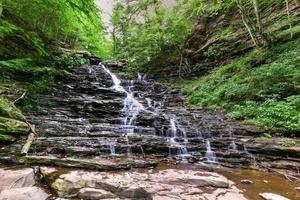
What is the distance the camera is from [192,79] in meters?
15.6

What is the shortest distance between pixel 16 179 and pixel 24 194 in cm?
63

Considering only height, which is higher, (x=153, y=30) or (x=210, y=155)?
(x=153, y=30)

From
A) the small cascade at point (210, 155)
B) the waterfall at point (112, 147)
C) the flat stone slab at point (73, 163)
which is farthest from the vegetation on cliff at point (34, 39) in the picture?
the small cascade at point (210, 155)

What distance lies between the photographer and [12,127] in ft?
21.3

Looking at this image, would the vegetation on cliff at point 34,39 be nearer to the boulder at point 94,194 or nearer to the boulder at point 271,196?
the boulder at point 94,194

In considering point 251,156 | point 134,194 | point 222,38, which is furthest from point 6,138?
point 222,38

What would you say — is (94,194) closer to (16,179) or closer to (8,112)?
(16,179)

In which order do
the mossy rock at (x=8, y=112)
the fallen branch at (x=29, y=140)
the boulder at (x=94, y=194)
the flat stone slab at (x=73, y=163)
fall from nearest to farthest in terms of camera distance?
the boulder at (x=94, y=194), the flat stone slab at (x=73, y=163), the fallen branch at (x=29, y=140), the mossy rock at (x=8, y=112)

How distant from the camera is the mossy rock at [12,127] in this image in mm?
6340

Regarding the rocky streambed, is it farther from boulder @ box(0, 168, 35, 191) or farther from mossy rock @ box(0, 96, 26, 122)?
mossy rock @ box(0, 96, 26, 122)

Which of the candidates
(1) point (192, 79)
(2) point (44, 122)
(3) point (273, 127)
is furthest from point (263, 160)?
(1) point (192, 79)

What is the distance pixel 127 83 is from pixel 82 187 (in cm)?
1197

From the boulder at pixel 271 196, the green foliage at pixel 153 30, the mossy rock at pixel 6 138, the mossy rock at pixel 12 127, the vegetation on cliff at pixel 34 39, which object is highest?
the green foliage at pixel 153 30

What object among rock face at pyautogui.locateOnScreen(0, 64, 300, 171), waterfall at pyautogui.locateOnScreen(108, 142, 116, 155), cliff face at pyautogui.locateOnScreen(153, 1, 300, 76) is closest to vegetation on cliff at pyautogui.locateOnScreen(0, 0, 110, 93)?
rock face at pyautogui.locateOnScreen(0, 64, 300, 171)
